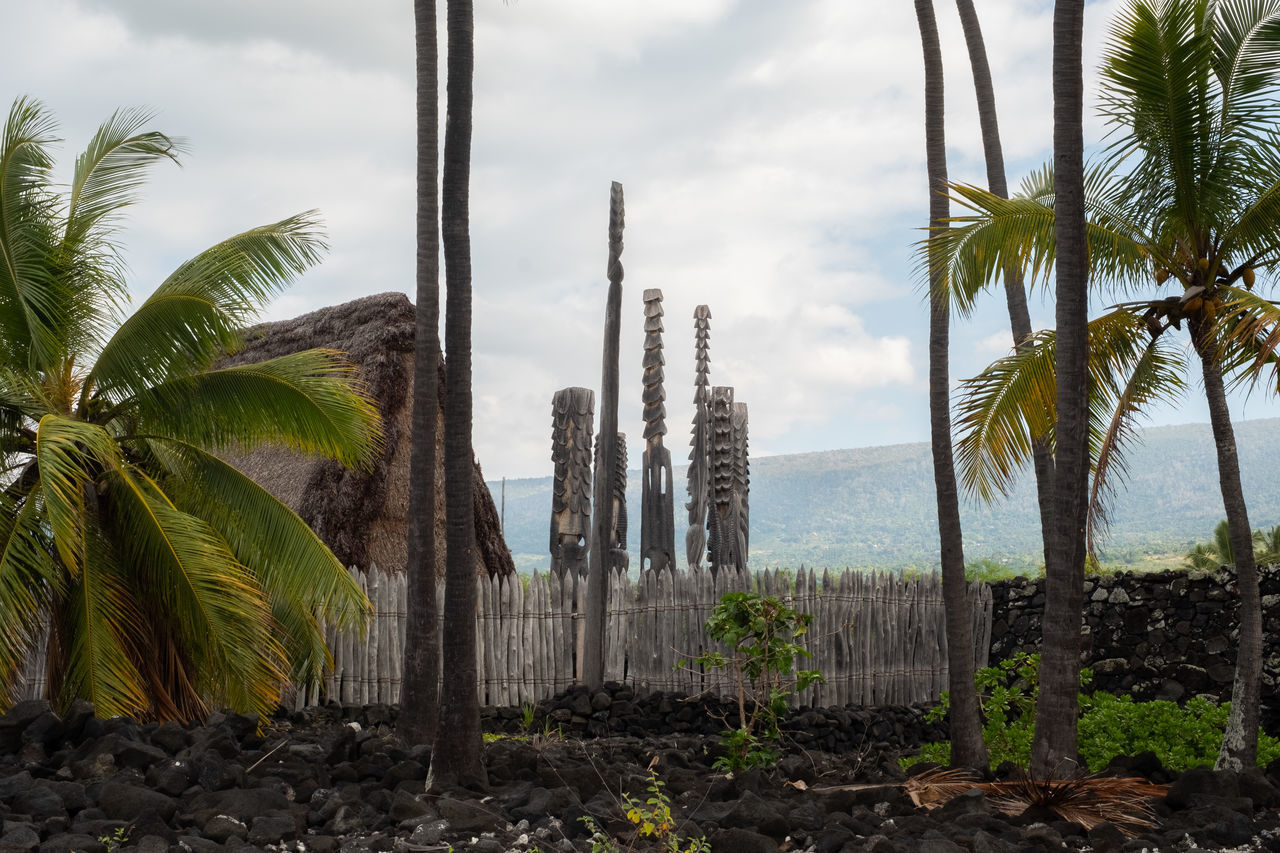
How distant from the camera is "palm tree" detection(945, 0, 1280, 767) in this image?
8094 mm

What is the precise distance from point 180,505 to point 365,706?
2568 mm

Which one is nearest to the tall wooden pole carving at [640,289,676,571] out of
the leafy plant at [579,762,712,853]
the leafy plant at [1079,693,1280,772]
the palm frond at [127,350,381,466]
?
the leafy plant at [1079,693,1280,772]

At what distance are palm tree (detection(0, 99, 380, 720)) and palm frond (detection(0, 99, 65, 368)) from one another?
0.01 metres

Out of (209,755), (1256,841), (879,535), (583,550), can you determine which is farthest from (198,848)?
(879,535)

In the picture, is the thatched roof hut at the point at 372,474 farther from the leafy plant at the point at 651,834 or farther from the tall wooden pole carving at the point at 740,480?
the leafy plant at the point at 651,834

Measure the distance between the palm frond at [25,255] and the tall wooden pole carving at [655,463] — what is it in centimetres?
798

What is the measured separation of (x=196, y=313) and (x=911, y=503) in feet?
424

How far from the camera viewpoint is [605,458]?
9750 millimetres

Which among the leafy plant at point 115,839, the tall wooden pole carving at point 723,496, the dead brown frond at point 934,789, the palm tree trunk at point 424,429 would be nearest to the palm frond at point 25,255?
the palm tree trunk at point 424,429

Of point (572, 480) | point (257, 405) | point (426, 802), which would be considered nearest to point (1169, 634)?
point (572, 480)

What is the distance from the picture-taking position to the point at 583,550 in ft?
49.9

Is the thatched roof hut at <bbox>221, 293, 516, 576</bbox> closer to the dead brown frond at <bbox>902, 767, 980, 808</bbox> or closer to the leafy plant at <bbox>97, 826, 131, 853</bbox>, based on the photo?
the dead brown frond at <bbox>902, 767, 980, 808</bbox>

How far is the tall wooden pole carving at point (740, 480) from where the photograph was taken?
50.2 feet

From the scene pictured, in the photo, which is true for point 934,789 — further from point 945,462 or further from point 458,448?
point 458,448
